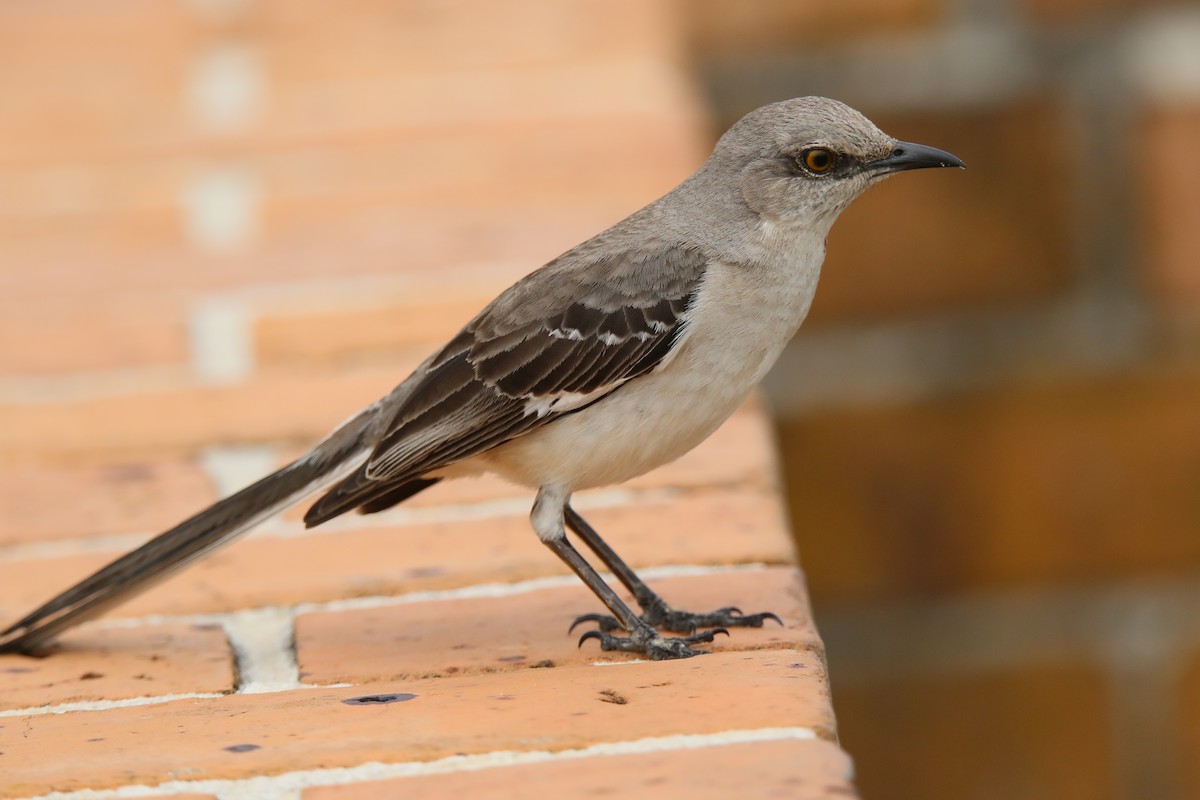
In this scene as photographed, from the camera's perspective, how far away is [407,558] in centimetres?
243

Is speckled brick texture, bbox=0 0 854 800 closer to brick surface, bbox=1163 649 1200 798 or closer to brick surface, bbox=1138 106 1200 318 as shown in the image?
brick surface, bbox=1138 106 1200 318

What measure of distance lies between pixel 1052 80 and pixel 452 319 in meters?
1.58

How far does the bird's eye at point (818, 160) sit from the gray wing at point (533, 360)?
27 centimetres

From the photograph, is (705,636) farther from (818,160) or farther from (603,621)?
(818,160)

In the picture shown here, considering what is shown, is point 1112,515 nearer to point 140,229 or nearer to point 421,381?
point 421,381

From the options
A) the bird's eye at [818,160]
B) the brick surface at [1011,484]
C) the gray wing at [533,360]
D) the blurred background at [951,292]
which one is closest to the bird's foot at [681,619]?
the gray wing at [533,360]

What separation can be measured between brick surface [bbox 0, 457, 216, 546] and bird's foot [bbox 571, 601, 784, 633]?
680 millimetres

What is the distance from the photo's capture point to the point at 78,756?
1.80 meters

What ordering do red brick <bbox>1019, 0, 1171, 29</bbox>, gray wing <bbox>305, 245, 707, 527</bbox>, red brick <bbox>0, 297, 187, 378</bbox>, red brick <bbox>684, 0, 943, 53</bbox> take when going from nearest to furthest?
gray wing <bbox>305, 245, 707, 527</bbox>, red brick <bbox>0, 297, 187, 378</bbox>, red brick <bbox>1019, 0, 1171, 29</bbox>, red brick <bbox>684, 0, 943, 53</bbox>

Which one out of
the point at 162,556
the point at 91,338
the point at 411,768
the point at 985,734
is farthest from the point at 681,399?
the point at 985,734

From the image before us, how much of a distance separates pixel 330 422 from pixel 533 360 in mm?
443

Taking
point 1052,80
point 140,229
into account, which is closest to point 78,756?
point 140,229

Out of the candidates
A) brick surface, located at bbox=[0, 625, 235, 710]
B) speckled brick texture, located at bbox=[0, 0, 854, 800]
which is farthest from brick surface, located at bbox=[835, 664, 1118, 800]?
brick surface, located at bbox=[0, 625, 235, 710]

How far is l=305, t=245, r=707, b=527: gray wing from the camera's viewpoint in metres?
2.47
